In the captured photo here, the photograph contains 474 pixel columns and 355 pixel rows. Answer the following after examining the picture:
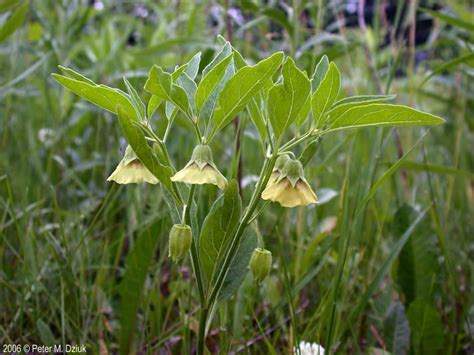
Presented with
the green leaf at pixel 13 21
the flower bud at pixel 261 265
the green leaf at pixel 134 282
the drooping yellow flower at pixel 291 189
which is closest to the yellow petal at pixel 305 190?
the drooping yellow flower at pixel 291 189

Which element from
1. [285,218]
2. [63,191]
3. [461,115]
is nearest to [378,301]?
[285,218]

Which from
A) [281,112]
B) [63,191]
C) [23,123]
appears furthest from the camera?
[23,123]

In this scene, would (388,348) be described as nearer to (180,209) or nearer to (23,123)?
(180,209)

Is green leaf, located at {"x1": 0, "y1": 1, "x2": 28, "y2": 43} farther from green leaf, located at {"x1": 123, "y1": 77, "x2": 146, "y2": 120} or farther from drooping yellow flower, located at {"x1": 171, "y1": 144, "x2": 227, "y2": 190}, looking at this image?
drooping yellow flower, located at {"x1": 171, "y1": 144, "x2": 227, "y2": 190}

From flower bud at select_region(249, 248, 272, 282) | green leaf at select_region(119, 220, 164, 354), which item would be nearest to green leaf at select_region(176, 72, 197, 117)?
flower bud at select_region(249, 248, 272, 282)

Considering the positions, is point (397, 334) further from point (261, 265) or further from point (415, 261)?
point (261, 265)

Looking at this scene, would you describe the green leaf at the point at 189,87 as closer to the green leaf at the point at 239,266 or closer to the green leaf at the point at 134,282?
the green leaf at the point at 239,266

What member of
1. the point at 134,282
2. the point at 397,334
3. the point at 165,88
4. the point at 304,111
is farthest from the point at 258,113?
the point at 397,334
